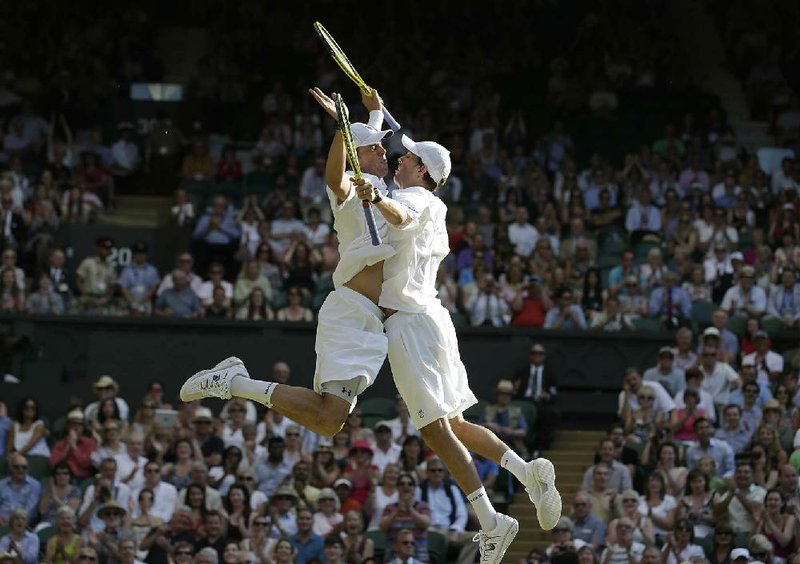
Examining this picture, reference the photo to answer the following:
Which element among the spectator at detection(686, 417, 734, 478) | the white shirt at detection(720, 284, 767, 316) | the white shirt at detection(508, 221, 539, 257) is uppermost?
the white shirt at detection(508, 221, 539, 257)

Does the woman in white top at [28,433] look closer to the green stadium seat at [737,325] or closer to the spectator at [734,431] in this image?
the spectator at [734,431]

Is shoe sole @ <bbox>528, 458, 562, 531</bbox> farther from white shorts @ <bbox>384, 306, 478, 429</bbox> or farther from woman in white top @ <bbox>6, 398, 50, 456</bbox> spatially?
woman in white top @ <bbox>6, 398, 50, 456</bbox>

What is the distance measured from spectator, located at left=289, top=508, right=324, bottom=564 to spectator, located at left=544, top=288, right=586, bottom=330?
4256 millimetres

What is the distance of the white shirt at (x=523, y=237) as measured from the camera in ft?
67.2

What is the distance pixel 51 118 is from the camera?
76.6ft

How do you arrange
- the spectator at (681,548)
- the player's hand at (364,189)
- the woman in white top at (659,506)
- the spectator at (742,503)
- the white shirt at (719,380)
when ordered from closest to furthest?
Result: the player's hand at (364,189), the spectator at (681,548), the spectator at (742,503), the woman in white top at (659,506), the white shirt at (719,380)

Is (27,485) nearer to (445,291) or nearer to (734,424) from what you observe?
(445,291)

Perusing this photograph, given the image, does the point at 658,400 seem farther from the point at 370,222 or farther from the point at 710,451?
the point at 370,222

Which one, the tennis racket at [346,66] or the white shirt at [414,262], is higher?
the tennis racket at [346,66]

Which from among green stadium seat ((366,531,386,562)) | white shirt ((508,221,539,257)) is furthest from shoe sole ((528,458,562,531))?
white shirt ((508,221,539,257))

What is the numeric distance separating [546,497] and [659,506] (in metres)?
5.52

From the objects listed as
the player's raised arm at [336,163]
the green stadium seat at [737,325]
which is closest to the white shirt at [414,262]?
the player's raised arm at [336,163]

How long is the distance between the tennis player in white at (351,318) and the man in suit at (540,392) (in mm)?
7480

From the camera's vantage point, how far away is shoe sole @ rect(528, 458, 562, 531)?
426 inches
